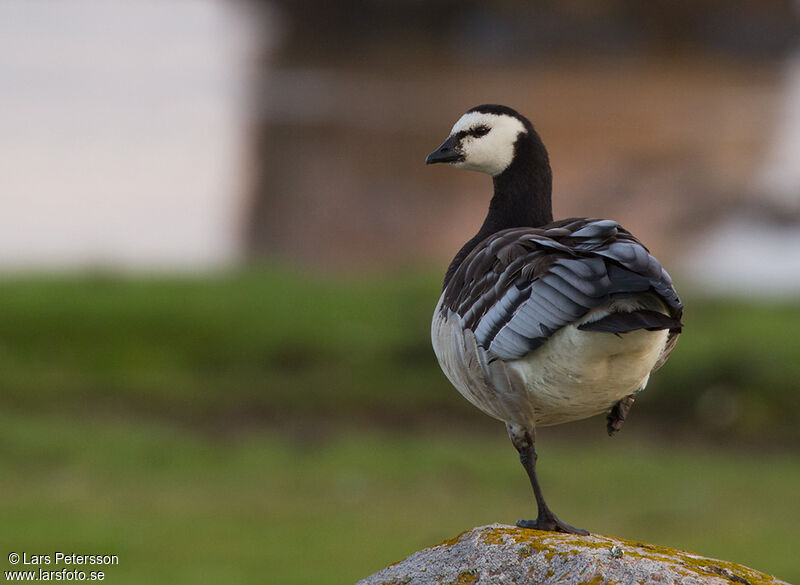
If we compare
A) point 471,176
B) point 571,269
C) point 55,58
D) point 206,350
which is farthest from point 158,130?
point 571,269

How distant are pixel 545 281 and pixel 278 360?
32.1 feet

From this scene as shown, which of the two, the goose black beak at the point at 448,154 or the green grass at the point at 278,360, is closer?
the goose black beak at the point at 448,154

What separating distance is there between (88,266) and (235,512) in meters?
7.25

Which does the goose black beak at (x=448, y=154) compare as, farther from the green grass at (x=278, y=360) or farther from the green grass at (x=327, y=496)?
the green grass at (x=278, y=360)

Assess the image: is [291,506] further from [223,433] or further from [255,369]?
[255,369]

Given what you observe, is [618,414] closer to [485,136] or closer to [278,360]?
[485,136]

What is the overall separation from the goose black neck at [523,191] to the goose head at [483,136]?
0.20 ft

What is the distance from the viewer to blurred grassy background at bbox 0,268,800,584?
10.2 metres

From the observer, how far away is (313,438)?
12977mm

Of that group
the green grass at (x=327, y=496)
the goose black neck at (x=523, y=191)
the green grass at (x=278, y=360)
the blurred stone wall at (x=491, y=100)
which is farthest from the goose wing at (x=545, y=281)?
the blurred stone wall at (x=491, y=100)

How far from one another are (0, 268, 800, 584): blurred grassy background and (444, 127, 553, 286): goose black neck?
13.9ft

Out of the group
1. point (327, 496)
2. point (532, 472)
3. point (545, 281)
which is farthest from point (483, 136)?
point (327, 496)

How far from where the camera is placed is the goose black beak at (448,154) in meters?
5.66

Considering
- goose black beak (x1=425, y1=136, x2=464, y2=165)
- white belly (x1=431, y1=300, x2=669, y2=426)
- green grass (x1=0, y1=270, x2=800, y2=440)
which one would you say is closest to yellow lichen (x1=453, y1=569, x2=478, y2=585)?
white belly (x1=431, y1=300, x2=669, y2=426)
